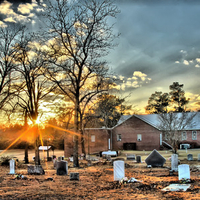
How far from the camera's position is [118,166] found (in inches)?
555

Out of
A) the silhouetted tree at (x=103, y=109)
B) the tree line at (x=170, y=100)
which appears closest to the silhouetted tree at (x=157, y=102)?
the tree line at (x=170, y=100)

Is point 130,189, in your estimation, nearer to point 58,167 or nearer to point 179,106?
point 58,167

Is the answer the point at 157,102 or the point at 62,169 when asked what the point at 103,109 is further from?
the point at 157,102

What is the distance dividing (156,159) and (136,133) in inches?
1090

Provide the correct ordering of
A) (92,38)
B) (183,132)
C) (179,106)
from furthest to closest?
(179,106) < (183,132) < (92,38)

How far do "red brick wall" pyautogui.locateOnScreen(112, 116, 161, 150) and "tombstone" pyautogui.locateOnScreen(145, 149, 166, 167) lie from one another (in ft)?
85.7

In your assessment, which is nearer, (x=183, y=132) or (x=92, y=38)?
(x=92, y=38)

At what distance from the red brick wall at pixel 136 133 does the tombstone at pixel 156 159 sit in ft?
85.7

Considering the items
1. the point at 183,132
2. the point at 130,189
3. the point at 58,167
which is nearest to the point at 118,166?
the point at 130,189

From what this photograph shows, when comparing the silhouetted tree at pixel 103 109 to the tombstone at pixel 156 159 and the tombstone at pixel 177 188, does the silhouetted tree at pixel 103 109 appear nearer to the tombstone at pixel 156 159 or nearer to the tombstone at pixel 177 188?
the tombstone at pixel 156 159

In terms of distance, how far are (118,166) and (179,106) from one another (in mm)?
65112

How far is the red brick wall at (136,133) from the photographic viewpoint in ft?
154

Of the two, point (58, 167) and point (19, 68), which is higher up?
→ point (19, 68)

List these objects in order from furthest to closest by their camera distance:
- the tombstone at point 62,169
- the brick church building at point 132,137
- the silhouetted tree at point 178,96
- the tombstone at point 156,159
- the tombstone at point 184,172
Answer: the silhouetted tree at point 178,96 < the brick church building at point 132,137 < the tombstone at point 156,159 < the tombstone at point 62,169 < the tombstone at point 184,172
